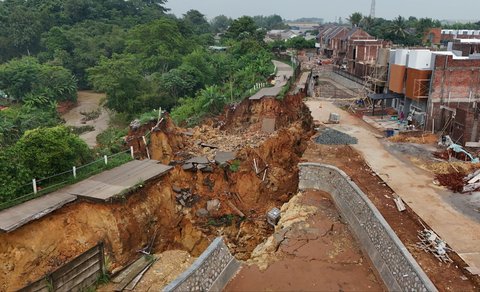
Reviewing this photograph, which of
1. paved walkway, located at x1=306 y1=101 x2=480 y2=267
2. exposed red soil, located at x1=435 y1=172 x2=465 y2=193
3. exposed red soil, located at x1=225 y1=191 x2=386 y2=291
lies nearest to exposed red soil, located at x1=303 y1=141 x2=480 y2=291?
paved walkway, located at x1=306 y1=101 x2=480 y2=267

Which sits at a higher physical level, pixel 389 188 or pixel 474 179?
pixel 474 179

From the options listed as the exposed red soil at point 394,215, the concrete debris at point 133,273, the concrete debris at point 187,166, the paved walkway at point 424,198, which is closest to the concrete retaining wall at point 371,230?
the exposed red soil at point 394,215

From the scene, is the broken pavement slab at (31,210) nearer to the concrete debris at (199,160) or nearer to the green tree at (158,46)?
the concrete debris at (199,160)

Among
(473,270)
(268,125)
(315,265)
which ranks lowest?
(315,265)

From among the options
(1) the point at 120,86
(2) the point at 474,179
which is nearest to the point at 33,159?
(2) the point at 474,179

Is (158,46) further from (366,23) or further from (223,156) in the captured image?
(366,23)

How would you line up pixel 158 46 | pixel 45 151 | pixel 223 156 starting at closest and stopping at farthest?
1. pixel 45 151
2. pixel 223 156
3. pixel 158 46
